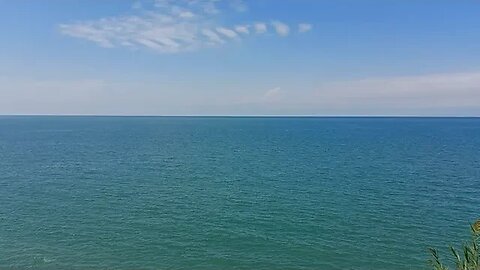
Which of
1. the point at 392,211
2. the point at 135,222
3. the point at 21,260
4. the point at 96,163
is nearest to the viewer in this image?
the point at 21,260

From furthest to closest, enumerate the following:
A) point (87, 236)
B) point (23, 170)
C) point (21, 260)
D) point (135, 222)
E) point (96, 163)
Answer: point (96, 163) < point (23, 170) < point (135, 222) < point (87, 236) < point (21, 260)

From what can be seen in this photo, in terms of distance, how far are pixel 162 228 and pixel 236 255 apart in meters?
8.53

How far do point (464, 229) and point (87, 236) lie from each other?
32.6 m

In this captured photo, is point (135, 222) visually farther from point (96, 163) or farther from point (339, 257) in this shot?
point (96, 163)

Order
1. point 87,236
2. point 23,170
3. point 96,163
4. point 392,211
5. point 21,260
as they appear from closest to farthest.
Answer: point 21,260, point 87,236, point 392,211, point 23,170, point 96,163

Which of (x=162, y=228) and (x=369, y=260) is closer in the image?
(x=369, y=260)

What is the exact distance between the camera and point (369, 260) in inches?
1121

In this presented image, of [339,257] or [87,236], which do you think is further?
[87,236]

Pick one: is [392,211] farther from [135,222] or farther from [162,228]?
[135,222]

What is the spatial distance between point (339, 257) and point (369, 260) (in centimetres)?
213

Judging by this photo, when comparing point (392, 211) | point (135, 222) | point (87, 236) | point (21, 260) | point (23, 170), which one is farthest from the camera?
point (23, 170)

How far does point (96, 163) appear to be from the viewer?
2785 inches

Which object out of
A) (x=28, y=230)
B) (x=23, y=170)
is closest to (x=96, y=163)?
(x=23, y=170)

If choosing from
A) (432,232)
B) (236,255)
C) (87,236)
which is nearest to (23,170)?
(87,236)
